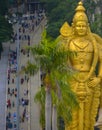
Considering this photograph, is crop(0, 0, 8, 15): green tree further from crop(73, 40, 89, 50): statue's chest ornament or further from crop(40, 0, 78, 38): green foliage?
crop(73, 40, 89, 50): statue's chest ornament

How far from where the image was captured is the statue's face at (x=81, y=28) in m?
20.9

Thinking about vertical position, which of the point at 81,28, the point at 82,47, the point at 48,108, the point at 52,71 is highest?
the point at 81,28

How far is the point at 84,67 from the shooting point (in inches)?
827

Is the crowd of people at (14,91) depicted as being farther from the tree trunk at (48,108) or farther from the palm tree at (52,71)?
the tree trunk at (48,108)

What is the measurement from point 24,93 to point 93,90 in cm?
→ 1324

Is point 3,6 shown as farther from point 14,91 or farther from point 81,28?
point 81,28

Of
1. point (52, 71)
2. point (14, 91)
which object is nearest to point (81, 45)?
point (52, 71)

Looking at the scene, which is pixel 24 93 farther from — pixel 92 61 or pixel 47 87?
pixel 47 87

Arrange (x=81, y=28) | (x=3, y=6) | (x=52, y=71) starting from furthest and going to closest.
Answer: (x=3, y=6) → (x=81, y=28) → (x=52, y=71)

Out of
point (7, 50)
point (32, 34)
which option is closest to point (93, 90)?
point (7, 50)

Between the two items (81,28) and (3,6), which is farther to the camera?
(3,6)

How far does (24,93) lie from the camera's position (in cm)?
3400

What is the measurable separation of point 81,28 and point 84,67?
1190 millimetres

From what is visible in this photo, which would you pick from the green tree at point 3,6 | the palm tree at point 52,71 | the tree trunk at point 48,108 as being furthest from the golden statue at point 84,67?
the green tree at point 3,6
